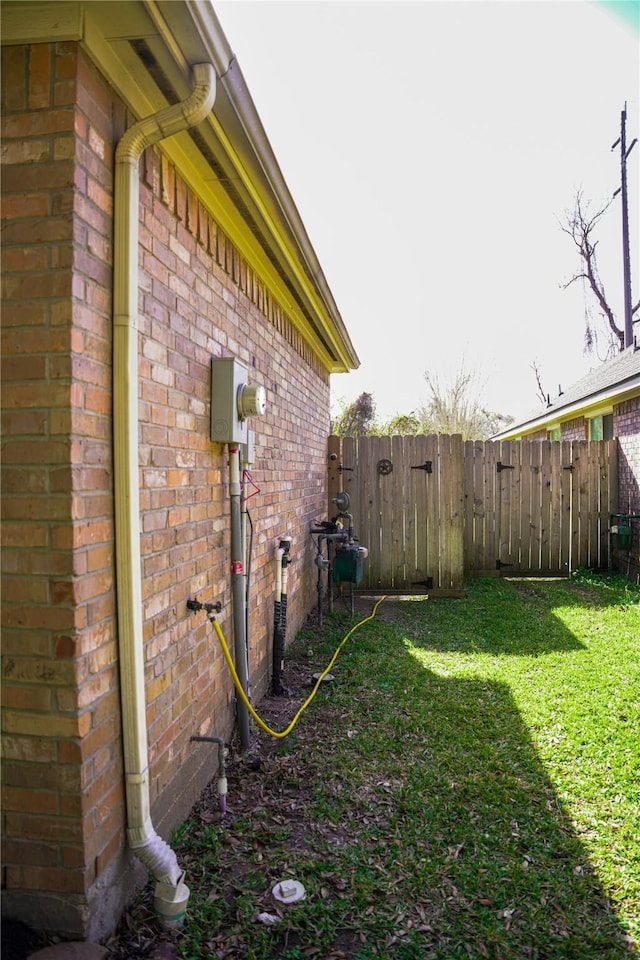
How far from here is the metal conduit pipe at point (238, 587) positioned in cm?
290

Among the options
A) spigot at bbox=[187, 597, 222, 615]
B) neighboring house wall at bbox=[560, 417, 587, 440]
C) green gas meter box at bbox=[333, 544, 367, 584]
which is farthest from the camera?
neighboring house wall at bbox=[560, 417, 587, 440]

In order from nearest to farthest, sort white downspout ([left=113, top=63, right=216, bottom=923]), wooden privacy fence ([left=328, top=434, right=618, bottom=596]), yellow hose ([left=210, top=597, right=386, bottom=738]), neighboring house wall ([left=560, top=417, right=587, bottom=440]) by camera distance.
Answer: white downspout ([left=113, top=63, right=216, bottom=923])
yellow hose ([left=210, top=597, right=386, bottom=738])
wooden privacy fence ([left=328, top=434, right=618, bottom=596])
neighboring house wall ([left=560, top=417, right=587, bottom=440])

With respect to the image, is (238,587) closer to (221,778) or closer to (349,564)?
(221,778)

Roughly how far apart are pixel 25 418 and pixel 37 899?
1.34 metres

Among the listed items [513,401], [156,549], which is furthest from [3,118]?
[513,401]

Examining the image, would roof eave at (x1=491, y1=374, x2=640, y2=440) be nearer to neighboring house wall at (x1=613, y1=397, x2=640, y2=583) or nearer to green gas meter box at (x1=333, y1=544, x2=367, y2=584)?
neighboring house wall at (x1=613, y1=397, x2=640, y2=583)

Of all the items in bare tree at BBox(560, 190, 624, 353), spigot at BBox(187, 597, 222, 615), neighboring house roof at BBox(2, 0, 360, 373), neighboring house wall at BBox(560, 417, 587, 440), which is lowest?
spigot at BBox(187, 597, 222, 615)

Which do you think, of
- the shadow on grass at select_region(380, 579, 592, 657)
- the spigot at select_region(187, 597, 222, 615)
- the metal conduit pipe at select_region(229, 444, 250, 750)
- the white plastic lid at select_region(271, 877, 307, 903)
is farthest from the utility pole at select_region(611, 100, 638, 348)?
the white plastic lid at select_region(271, 877, 307, 903)

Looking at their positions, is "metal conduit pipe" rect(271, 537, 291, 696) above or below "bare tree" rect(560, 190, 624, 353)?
below

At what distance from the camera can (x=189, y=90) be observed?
1.85m

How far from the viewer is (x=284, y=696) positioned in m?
3.78

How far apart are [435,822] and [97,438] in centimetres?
209

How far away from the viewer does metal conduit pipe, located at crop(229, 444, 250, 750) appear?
290 cm

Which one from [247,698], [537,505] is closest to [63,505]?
[247,698]
